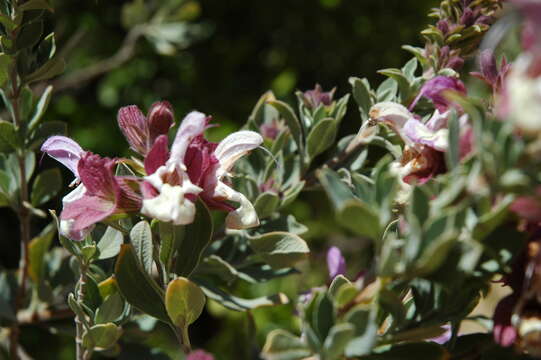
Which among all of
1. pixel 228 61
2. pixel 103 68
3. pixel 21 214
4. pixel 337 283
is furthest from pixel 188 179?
pixel 228 61

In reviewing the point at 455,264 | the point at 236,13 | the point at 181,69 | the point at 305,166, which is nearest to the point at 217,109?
the point at 181,69

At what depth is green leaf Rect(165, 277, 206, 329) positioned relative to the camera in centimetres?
42

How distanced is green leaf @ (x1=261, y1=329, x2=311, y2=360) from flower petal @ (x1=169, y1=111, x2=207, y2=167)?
0.13 metres

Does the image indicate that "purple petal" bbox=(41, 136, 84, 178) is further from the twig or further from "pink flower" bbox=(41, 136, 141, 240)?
the twig

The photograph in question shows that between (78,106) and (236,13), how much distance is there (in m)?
0.40

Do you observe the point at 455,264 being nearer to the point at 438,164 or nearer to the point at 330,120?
the point at 438,164

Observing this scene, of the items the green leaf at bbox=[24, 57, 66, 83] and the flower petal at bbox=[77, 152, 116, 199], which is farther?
the green leaf at bbox=[24, 57, 66, 83]

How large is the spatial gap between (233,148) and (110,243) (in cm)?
14

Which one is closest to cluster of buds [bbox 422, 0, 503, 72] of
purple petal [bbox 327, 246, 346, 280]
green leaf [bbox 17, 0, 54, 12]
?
purple petal [bbox 327, 246, 346, 280]

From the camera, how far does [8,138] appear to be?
0.63 m

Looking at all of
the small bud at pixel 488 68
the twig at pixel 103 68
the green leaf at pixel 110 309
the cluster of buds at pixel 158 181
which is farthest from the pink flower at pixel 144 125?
the twig at pixel 103 68

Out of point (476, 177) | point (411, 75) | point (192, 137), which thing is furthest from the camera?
point (411, 75)

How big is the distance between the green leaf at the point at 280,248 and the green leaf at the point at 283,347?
0.58 ft

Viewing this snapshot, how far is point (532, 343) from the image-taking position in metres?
0.36
